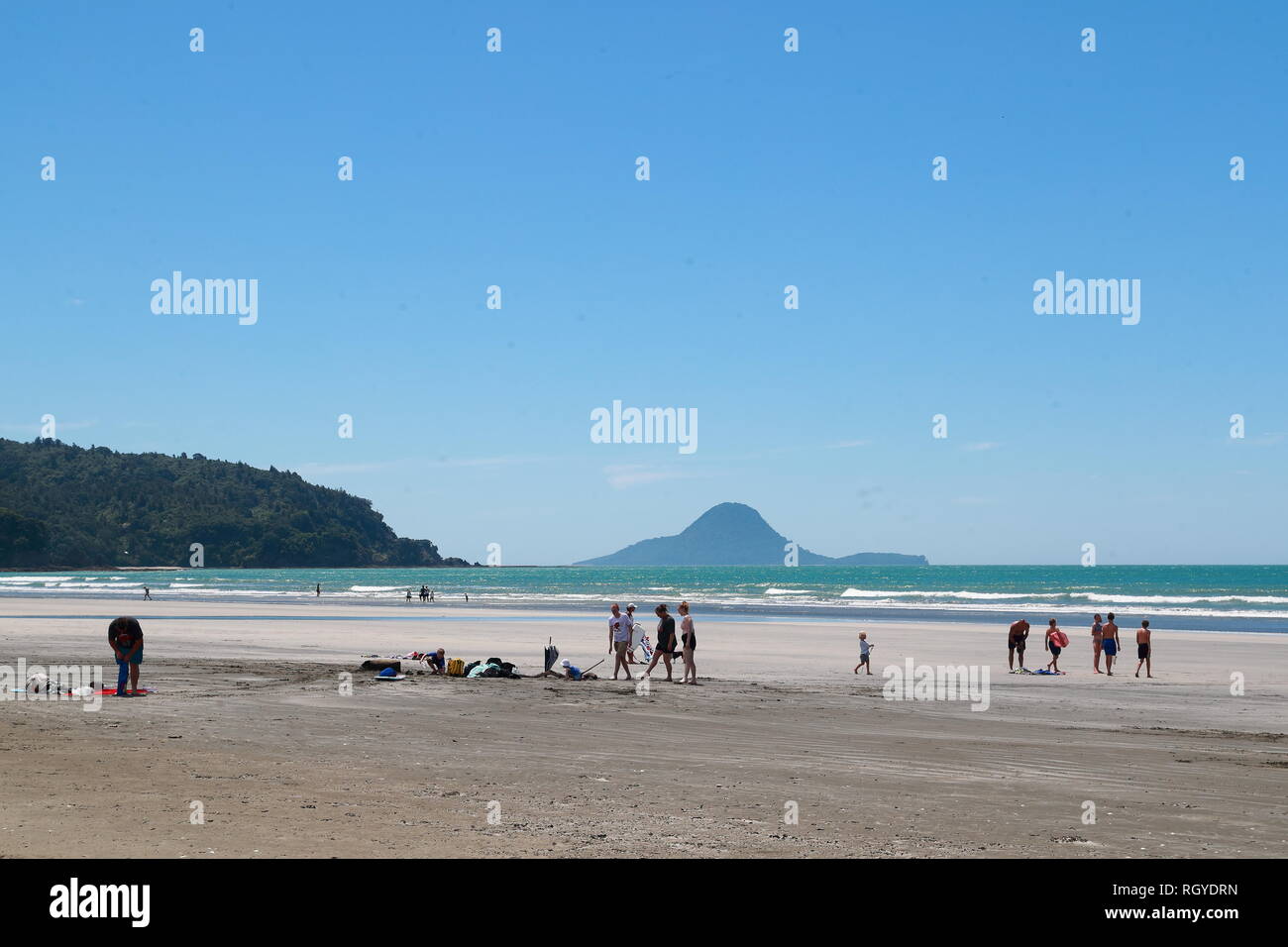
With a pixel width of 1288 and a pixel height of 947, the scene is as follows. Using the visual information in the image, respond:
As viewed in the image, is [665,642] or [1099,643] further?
[1099,643]

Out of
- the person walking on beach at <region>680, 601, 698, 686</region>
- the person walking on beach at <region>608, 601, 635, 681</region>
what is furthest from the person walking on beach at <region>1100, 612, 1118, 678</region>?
the person walking on beach at <region>608, 601, 635, 681</region>

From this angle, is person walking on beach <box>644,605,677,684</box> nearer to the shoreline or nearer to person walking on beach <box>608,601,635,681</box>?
person walking on beach <box>608,601,635,681</box>

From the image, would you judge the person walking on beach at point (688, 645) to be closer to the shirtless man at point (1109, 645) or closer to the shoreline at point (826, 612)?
the shirtless man at point (1109, 645)

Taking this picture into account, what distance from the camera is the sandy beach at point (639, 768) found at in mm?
8508

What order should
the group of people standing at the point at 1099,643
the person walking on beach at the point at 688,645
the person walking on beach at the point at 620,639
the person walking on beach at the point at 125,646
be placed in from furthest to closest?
1. the group of people standing at the point at 1099,643
2. the person walking on beach at the point at 620,639
3. the person walking on beach at the point at 688,645
4. the person walking on beach at the point at 125,646

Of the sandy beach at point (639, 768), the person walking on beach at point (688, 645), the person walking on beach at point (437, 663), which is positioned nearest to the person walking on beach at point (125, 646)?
the sandy beach at point (639, 768)

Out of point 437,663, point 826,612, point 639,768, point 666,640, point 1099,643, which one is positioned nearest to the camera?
point 639,768

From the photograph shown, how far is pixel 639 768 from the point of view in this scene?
11961 mm

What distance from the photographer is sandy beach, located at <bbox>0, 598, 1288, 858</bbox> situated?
27.9 ft

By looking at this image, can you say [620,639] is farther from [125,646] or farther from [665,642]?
[125,646]

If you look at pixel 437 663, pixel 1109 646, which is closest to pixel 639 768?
pixel 437 663
